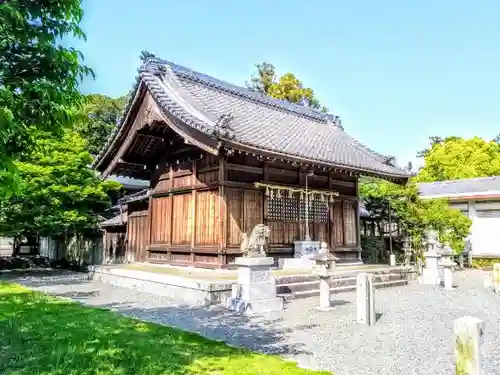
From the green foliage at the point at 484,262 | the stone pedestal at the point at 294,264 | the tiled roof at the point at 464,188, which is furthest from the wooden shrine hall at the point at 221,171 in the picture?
the green foliage at the point at 484,262

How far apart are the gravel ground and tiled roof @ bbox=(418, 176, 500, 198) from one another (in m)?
13.0

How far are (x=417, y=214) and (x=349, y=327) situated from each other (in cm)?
1182

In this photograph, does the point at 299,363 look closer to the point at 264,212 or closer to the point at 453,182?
the point at 264,212

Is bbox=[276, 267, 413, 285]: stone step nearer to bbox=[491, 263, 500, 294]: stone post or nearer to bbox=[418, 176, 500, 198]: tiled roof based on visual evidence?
bbox=[491, 263, 500, 294]: stone post

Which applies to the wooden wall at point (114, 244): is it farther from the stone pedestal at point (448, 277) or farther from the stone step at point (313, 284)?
the stone pedestal at point (448, 277)

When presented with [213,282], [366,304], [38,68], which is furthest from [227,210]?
[38,68]

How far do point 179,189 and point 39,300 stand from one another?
565cm

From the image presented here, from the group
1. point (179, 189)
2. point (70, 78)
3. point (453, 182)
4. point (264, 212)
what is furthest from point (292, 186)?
point (453, 182)

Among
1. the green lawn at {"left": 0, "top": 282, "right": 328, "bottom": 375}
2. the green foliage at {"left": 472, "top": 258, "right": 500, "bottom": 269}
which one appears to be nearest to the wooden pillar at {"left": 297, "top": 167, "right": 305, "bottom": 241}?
the green lawn at {"left": 0, "top": 282, "right": 328, "bottom": 375}

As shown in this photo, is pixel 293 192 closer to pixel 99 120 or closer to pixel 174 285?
pixel 174 285

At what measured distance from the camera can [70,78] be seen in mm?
4121

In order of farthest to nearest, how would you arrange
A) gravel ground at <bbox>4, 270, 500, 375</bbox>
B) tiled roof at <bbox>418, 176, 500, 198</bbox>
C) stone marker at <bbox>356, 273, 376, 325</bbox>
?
tiled roof at <bbox>418, 176, 500, 198</bbox> < stone marker at <bbox>356, 273, 376, 325</bbox> < gravel ground at <bbox>4, 270, 500, 375</bbox>

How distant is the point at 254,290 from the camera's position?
823cm

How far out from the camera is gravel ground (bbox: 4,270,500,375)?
510 cm
